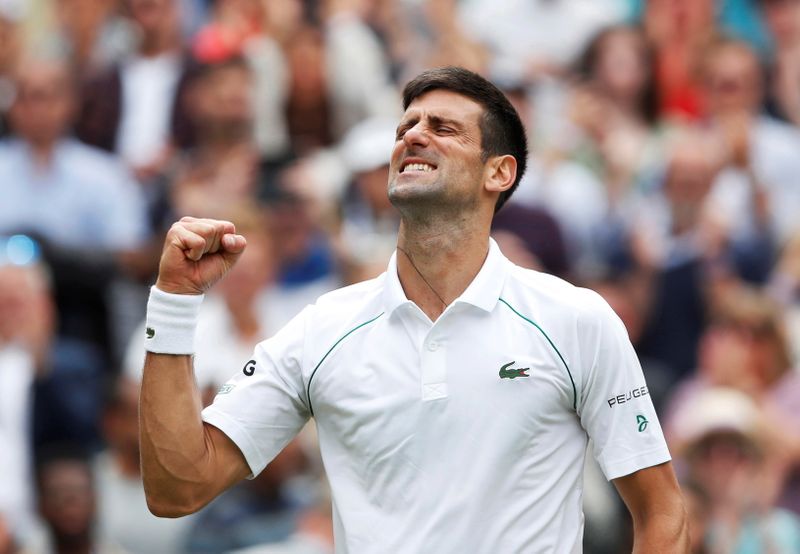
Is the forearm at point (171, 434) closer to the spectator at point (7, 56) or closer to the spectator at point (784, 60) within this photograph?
the spectator at point (7, 56)

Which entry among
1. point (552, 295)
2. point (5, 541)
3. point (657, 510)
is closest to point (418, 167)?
point (552, 295)

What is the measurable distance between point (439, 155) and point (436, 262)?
0.28 meters

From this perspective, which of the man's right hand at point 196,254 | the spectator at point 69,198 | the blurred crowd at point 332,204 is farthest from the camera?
the spectator at point 69,198

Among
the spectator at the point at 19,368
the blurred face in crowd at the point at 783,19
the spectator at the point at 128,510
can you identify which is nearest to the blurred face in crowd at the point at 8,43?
the spectator at the point at 19,368

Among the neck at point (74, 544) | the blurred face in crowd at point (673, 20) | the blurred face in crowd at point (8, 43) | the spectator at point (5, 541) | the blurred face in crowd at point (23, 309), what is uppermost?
the blurred face in crowd at point (8, 43)

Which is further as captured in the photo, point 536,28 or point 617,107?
point 536,28

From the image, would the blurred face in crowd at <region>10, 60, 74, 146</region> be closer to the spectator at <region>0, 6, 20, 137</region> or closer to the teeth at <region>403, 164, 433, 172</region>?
the spectator at <region>0, 6, 20, 137</region>

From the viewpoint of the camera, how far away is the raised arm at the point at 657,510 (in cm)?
325

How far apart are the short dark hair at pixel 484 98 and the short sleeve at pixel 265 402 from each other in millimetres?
687

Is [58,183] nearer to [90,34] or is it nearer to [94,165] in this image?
[94,165]

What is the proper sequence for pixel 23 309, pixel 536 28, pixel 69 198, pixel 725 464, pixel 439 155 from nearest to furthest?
pixel 439 155 < pixel 23 309 < pixel 725 464 < pixel 69 198 < pixel 536 28

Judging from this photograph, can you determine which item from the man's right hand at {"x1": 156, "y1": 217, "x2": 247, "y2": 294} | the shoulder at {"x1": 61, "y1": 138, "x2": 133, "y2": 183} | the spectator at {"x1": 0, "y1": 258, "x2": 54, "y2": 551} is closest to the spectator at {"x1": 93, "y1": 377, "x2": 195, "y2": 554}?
the spectator at {"x1": 0, "y1": 258, "x2": 54, "y2": 551}

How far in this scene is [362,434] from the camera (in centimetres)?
333

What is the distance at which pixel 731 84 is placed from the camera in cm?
938
